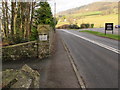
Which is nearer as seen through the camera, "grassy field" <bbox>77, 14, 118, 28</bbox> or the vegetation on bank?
the vegetation on bank

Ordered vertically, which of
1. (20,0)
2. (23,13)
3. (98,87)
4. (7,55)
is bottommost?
(98,87)

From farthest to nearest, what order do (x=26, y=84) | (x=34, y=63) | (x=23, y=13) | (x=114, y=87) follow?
(x=23, y=13) < (x=34, y=63) < (x=114, y=87) < (x=26, y=84)

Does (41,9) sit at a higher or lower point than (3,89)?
higher

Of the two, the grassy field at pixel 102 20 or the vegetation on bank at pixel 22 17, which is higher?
the grassy field at pixel 102 20

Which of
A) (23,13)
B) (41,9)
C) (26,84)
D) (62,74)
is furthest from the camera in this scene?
(41,9)

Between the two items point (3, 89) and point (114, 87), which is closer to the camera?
point (3, 89)

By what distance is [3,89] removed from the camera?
10.2ft

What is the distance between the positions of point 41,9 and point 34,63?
10.6 metres

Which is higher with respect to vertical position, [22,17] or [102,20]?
[102,20]

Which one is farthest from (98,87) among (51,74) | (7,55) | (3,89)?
(7,55)

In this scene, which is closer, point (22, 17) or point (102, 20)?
point (22, 17)

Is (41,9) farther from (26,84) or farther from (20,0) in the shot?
(26,84)

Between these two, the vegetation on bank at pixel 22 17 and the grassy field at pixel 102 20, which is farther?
the grassy field at pixel 102 20

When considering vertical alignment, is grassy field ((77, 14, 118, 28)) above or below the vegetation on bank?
above
